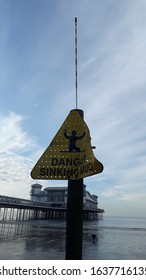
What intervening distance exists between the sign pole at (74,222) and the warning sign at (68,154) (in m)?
0.12

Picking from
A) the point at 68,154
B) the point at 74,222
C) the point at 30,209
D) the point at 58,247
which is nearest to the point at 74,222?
the point at 74,222

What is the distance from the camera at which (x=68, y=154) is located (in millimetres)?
3232

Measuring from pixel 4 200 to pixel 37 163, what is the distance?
63007 millimetres

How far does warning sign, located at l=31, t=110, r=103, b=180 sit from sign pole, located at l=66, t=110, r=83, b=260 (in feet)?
0.41

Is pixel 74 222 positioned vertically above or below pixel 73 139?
below

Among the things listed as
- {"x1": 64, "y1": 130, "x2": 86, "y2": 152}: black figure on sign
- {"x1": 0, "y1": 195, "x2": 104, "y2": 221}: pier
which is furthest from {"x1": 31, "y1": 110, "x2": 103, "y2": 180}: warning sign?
{"x1": 0, "y1": 195, "x2": 104, "y2": 221}: pier

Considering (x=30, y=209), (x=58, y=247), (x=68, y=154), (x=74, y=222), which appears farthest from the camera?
(x=30, y=209)

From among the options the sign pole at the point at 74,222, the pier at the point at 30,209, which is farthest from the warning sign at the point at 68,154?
the pier at the point at 30,209

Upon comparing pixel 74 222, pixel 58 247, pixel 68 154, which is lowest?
pixel 58 247

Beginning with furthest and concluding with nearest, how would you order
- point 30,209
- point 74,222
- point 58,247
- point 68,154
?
1. point 30,209
2. point 58,247
3. point 68,154
4. point 74,222

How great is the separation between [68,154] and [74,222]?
78cm

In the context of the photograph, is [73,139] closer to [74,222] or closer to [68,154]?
[68,154]
